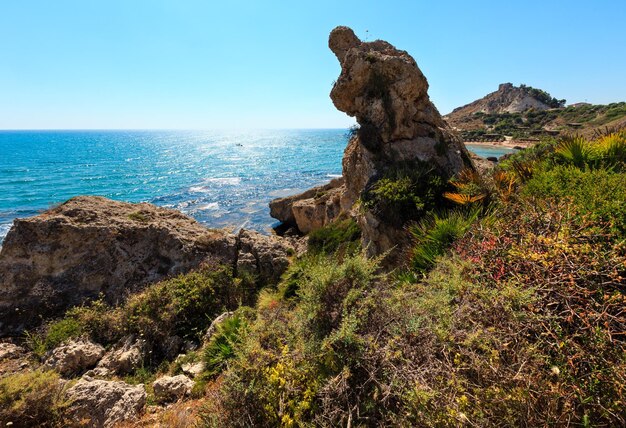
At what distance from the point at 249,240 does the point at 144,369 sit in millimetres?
5708

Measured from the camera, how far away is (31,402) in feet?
16.7

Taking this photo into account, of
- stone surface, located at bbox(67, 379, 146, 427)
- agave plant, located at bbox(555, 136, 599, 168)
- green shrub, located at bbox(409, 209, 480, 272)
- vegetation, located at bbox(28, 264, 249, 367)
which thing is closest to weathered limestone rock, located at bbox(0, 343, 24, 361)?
vegetation, located at bbox(28, 264, 249, 367)

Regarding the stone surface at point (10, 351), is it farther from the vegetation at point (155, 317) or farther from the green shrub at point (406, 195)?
the green shrub at point (406, 195)

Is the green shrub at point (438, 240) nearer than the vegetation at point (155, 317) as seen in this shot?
Yes

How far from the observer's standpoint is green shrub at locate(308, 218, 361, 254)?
1212 centimetres

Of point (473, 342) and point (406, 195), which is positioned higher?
point (406, 195)

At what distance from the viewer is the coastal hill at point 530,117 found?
64.2 m

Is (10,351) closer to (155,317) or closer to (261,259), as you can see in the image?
(155,317)

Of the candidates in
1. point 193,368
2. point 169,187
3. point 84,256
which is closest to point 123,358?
point 193,368

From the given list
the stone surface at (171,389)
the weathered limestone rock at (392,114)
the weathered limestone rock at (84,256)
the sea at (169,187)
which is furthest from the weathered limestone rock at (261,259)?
the sea at (169,187)

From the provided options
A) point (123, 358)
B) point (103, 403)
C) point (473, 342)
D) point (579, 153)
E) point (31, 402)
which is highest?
point (579, 153)

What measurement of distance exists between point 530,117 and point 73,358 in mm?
117906

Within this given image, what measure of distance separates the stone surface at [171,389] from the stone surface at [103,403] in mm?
370

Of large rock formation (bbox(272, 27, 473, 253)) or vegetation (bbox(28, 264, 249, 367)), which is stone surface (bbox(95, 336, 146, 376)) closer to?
vegetation (bbox(28, 264, 249, 367))
